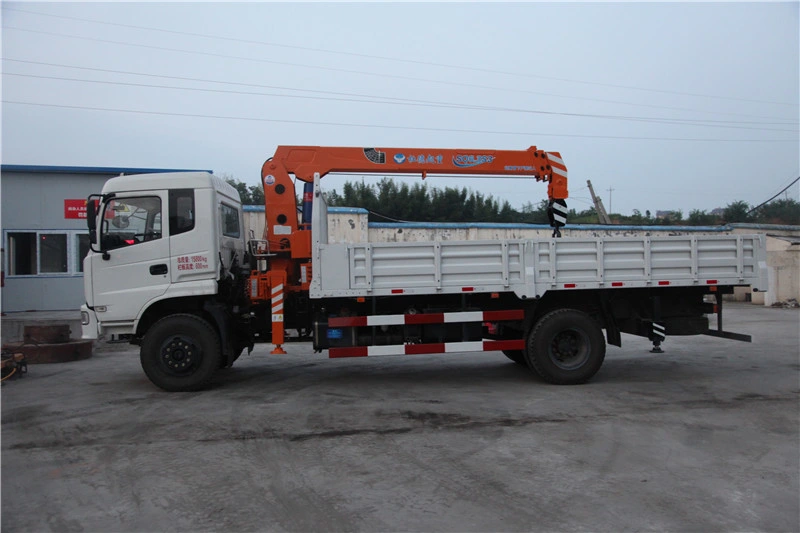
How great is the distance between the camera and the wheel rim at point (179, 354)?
7309mm

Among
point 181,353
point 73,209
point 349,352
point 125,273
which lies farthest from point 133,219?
point 73,209

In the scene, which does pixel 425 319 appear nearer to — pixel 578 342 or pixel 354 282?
pixel 354 282

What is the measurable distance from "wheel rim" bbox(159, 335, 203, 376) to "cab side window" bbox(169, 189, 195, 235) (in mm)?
1503

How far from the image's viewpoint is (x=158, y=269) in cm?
734

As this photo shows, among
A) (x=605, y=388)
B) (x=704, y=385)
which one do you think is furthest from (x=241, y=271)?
(x=704, y=385)

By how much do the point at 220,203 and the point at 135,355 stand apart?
5472 millimetres

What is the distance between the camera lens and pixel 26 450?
17.1ft

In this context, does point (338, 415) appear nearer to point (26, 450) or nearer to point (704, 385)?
point (26, 450)

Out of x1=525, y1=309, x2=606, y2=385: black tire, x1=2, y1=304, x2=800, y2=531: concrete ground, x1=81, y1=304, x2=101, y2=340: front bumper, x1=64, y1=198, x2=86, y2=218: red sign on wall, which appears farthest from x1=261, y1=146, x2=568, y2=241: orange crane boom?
x1=64, y1=198, x2=86, y2=218: red sign on wall

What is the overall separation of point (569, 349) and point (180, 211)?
5906 millimetres

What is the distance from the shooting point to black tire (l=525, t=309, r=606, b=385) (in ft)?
24.9

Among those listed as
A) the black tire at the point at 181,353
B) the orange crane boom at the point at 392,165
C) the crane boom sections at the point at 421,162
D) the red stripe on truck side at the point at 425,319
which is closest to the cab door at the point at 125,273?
the black tire at the point at 181,353

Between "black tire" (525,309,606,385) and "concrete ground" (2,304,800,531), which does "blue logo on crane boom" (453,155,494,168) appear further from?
"concrete ground" (2,304,800,531)

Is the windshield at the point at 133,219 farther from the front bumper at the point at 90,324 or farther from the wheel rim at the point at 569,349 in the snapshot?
the wheel rim at the point at 569,349
